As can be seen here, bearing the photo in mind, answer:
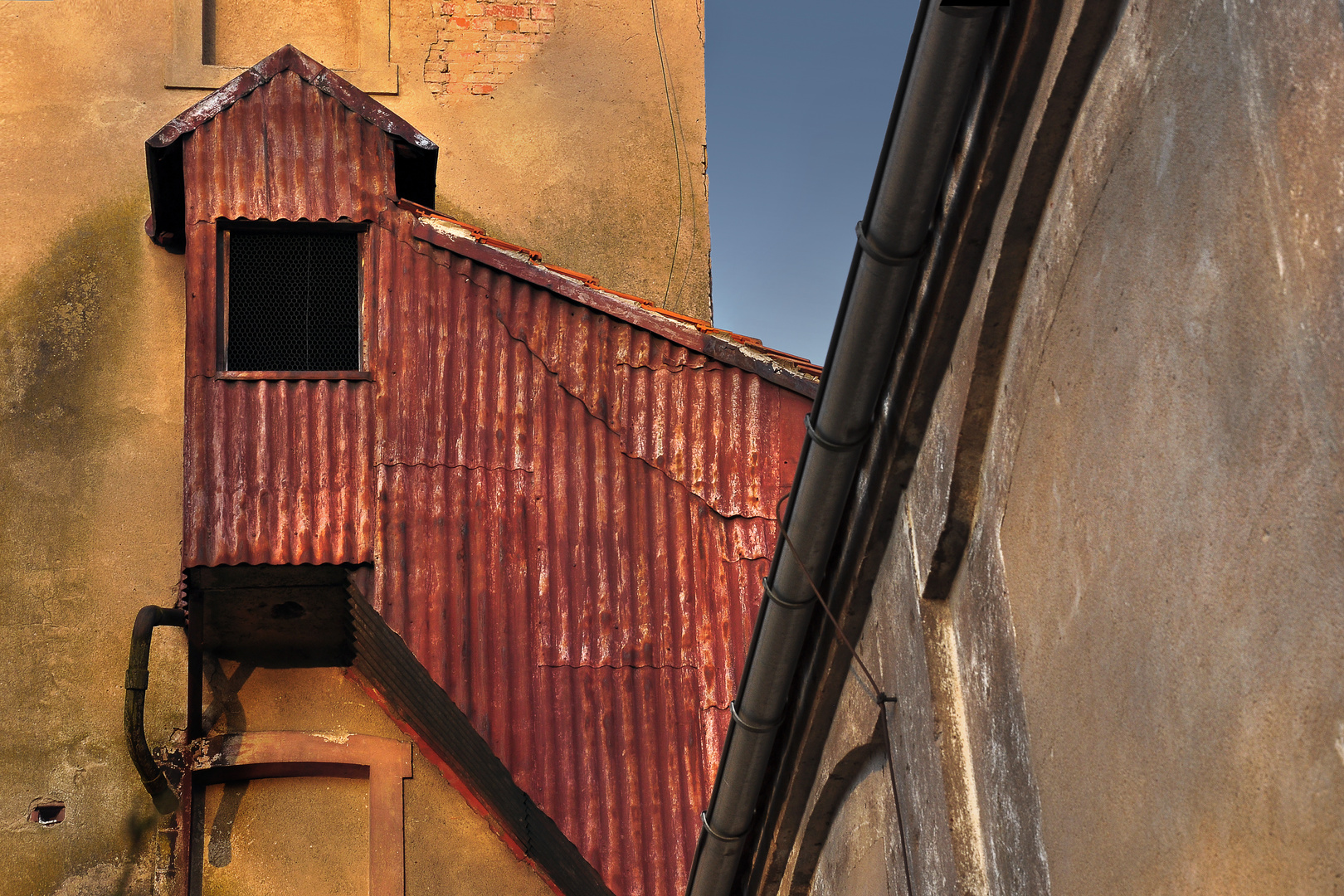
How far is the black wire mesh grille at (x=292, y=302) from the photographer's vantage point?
8875mm

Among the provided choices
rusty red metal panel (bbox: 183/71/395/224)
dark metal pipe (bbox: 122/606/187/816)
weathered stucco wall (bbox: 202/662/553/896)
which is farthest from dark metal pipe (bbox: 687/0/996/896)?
rusty red metal panel (bbox: 183/71/395/224)

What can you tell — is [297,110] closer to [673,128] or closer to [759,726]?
[673,128]

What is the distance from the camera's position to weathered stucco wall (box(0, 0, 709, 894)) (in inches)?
349

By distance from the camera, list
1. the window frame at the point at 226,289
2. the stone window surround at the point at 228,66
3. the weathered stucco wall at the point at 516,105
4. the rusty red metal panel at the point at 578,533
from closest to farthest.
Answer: the rusty red metal panel at the point at 578,533
the window frame at the point at 226,289
the weathered stucco wall at the point at 516,105
the stone window surround at the point at 228,66

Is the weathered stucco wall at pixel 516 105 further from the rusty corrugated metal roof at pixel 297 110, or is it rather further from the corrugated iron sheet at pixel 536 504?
the corrugated iron sheet at pixel 536 504

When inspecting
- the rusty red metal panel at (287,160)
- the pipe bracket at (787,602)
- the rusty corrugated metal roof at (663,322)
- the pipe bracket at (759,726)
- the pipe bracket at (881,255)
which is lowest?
the pipe bracket at (759,726)

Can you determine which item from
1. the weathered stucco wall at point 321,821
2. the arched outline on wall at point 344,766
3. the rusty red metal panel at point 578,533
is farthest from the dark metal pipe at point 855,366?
the arched outline on wall at point 344,766

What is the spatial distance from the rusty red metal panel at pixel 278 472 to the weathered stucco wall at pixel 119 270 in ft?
4.31

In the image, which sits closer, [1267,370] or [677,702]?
[1267,370]

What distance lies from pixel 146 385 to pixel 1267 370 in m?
9.20

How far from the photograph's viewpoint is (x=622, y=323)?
8531 millimetres

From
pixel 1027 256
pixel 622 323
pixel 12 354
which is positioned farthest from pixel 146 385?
pixel 1027 256

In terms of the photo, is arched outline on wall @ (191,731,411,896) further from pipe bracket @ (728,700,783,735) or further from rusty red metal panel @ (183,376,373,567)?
pipe bracket @ (728,700,783,735)

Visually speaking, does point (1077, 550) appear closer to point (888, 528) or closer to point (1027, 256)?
point (1027, 256)
